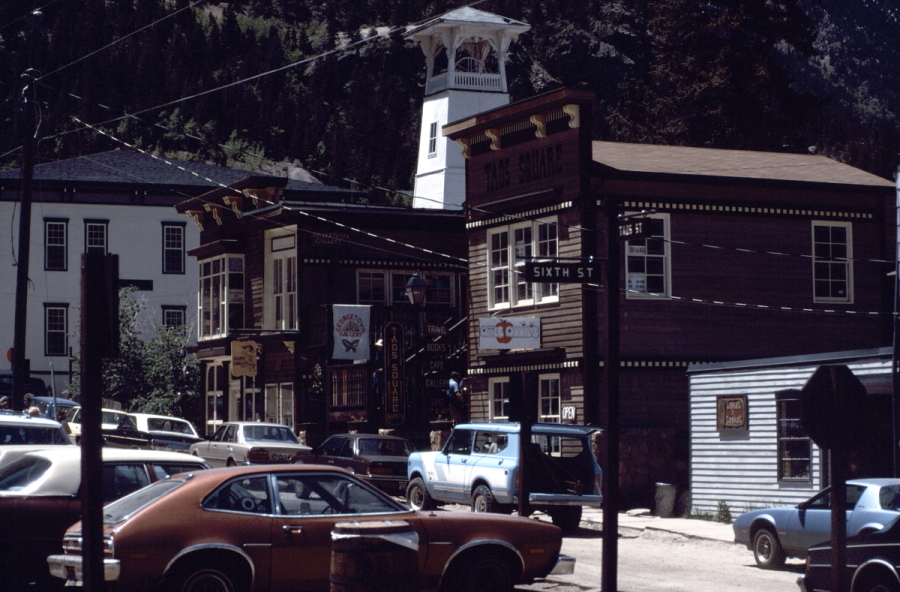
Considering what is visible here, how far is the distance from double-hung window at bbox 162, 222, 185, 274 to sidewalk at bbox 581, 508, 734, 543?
3681 cm

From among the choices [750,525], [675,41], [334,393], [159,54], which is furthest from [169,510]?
[159,54]

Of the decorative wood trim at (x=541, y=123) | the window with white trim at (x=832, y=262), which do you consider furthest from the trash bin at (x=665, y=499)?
the decorative wood trim at (x=541, y=123)

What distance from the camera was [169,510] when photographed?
12.1m

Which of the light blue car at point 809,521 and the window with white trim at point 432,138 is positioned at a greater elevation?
the window with white trim at point 432,138

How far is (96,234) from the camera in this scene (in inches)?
2314

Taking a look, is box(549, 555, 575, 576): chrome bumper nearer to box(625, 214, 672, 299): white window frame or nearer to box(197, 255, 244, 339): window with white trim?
box(625, 214, 672, 299): white window frame

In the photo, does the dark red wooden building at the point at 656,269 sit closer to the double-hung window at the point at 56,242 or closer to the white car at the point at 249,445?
the white car at the point at 249,445

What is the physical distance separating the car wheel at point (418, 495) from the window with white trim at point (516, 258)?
7.13 m

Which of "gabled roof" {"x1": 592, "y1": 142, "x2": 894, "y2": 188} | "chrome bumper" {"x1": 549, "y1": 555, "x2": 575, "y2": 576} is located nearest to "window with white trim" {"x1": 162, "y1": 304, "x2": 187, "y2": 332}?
"gabled roof" {"x1": 592, "y1": 142, "x2": 894, "y2": 188}

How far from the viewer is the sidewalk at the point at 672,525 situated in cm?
2217

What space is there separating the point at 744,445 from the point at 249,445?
36.1 feet

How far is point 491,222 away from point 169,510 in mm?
20786

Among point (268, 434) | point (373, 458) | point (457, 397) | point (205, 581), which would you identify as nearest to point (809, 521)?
point (205, 581)

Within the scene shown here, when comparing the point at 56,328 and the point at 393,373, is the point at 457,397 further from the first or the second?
the point at 56,328
